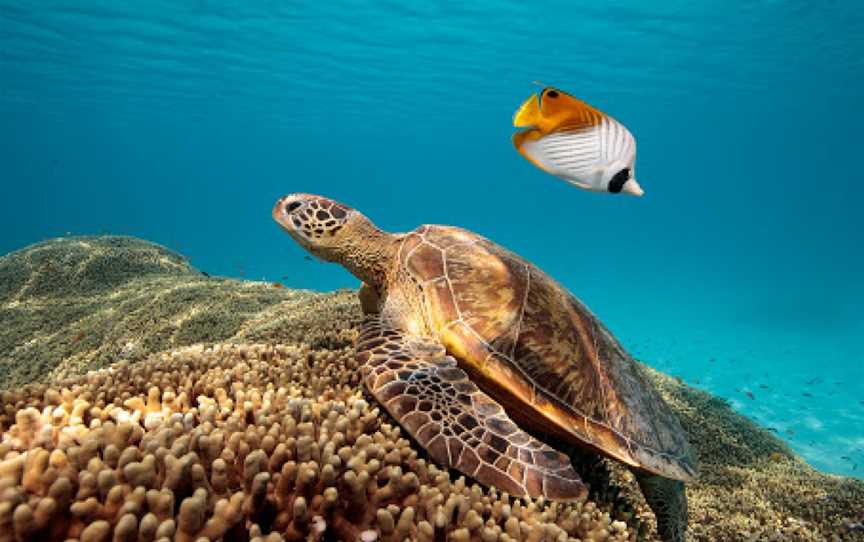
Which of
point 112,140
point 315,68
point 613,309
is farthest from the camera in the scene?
point 112,140

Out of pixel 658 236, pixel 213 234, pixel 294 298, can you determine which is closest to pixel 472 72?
pixel 294 298

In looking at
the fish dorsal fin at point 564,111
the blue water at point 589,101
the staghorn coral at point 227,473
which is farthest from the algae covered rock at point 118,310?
the blue water at point 589,101

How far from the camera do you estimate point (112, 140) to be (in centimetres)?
7369

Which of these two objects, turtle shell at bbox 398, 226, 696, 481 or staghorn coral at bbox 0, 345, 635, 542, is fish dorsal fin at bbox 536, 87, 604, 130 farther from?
staghorn coral at bbox 0, 345, 635, 542

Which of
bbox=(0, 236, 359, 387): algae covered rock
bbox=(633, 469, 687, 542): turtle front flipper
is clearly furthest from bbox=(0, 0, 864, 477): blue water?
bbox=(633, 469, 687, 542): turtle front flipper

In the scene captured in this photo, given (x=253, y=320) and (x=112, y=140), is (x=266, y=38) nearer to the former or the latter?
(x=253, y=320)

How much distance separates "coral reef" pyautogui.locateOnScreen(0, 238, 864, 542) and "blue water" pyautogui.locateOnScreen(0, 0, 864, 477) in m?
8.33

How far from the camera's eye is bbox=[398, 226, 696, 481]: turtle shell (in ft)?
8.61

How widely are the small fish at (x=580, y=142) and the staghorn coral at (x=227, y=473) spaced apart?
63.0 inches

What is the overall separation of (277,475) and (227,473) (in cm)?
16

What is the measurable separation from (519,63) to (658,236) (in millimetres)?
107429

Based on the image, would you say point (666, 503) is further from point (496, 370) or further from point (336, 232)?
point (336, 232)

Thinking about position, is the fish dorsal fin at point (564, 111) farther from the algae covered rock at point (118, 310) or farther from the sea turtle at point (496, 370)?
the algae covered rock at point (118, 310)

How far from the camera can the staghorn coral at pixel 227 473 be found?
117cm
